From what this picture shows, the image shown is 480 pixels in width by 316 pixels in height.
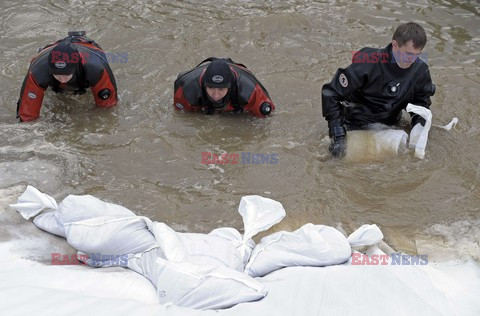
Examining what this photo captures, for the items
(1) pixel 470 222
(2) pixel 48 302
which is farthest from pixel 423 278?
(2) pixel 48 302

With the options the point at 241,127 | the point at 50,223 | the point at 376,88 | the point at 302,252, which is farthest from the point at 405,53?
the point at 50,223

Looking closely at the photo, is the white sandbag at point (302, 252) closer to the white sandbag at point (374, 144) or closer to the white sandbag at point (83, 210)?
the white sandbag at point (83, 210)

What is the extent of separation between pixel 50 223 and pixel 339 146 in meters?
1.84

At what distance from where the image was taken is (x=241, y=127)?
3822 mm

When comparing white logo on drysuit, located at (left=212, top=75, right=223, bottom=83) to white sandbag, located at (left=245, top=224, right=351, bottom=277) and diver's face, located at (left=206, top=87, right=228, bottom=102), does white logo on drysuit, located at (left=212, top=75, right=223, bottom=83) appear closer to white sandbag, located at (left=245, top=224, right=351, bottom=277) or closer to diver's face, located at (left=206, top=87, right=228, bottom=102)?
diver's face, located at (left=206, top=87, right=228, bottom=102)

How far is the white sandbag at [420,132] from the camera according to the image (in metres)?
3.17

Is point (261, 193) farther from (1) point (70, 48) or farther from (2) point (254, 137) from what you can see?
(1) point (70, 48)

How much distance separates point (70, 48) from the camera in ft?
11.8

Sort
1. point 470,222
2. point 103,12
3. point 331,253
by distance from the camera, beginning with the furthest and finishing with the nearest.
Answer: point 103,12 < point 470,222 < point 331,253

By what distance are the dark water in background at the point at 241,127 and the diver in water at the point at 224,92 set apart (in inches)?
4.7

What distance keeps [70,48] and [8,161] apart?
0.90 metres

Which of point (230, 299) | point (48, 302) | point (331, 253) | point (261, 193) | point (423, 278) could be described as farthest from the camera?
point (261, 193)

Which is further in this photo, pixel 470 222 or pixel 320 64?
pixel 320 64

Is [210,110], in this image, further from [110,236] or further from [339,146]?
[110,236]
